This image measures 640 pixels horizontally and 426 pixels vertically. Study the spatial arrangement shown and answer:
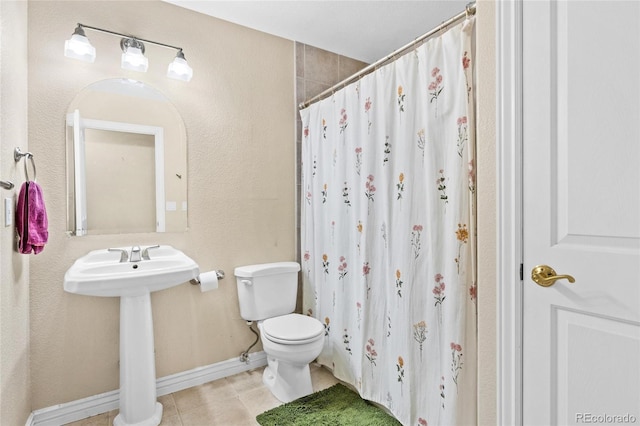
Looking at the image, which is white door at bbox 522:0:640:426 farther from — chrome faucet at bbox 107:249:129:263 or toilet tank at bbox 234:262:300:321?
chrome faucet at bbox 107:249:129:263

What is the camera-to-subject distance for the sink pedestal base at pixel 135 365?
1705mm

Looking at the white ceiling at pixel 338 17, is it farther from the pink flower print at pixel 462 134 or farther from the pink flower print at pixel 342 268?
the pink flower print at pixel 342 268

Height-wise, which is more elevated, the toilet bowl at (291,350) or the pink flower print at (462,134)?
the pink flower print at (462,134)

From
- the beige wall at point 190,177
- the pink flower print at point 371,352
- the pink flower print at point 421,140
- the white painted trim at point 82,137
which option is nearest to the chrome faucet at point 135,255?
the beige wall at point 190,177


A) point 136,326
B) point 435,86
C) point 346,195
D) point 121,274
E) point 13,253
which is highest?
point 435,86

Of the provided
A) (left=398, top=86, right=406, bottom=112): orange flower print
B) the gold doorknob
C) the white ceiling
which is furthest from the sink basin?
the white ceiling

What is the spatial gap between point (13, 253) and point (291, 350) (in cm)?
142

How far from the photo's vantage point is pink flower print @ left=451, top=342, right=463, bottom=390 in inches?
54.6

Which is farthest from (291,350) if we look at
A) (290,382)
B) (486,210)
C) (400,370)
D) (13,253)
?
(13,253)

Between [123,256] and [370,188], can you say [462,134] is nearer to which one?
[370,188]

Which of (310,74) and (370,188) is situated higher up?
(310,74)

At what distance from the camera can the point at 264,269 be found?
2236mm

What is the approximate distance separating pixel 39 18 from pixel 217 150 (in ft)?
3.68

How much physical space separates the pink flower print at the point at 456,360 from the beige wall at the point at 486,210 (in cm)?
23
